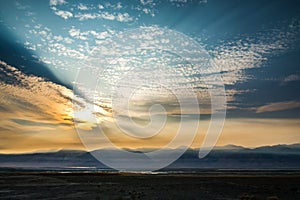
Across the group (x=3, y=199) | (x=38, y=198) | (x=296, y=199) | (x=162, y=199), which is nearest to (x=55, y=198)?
(x=38, y=198)

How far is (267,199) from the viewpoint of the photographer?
30.4 metres

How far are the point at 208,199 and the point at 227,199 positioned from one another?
1.89 metres

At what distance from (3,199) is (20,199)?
153 centimetres

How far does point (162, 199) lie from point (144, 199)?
188 centimetres

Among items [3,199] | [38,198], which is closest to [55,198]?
[38,198]

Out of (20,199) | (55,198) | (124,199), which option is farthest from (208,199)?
(20,199)

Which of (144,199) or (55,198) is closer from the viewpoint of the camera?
(144,199)

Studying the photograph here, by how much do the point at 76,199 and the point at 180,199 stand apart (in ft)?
34.0

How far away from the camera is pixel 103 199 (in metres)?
29.8

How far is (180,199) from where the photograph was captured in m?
31.0

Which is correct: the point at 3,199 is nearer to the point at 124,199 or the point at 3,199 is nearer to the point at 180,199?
the point at 124,199

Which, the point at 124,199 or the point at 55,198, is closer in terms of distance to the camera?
the point at 124,199

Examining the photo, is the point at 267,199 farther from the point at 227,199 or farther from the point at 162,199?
the point at 162,199

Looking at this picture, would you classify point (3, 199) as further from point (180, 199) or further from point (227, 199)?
point (227, 199)
